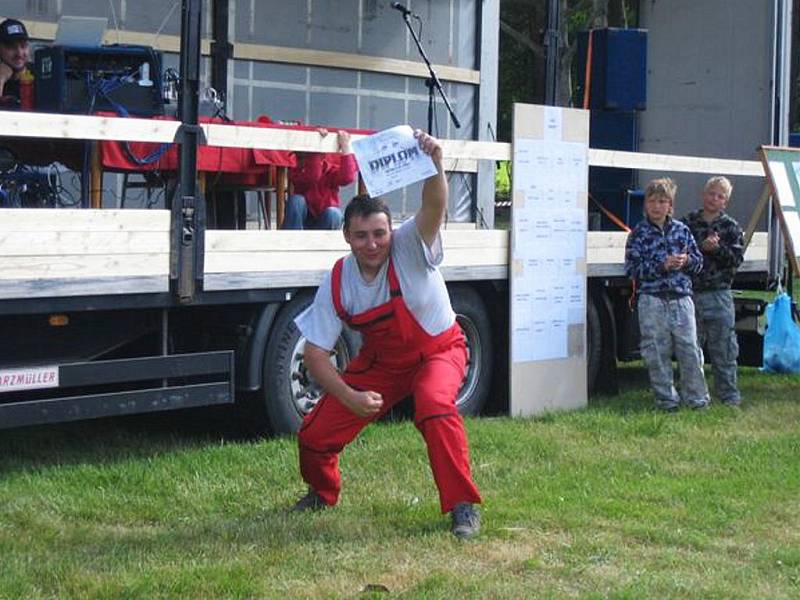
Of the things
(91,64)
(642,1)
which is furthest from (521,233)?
(642,1)

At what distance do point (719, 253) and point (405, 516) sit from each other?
4.53 metres

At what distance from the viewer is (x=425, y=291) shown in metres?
6.29

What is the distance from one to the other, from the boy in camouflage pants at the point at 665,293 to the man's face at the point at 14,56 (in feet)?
13.9

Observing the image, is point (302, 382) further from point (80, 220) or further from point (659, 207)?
point (659, 207)

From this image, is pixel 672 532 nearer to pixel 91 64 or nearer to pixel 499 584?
pixel 499 584

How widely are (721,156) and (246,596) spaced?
8.13 meters

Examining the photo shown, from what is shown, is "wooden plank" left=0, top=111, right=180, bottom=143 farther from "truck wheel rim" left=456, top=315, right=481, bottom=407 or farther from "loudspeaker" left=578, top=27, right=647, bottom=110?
"loudspeaker" left=578, top=27, right=647, bottom=110

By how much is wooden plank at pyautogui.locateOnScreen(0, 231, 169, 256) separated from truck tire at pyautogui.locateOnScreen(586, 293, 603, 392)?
3877 mm

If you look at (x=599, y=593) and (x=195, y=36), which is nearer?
(x=599, y=593)

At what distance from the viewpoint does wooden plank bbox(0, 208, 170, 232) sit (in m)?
6.78

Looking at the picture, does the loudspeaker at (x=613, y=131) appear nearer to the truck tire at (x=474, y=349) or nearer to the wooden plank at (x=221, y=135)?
the wooden plank at (x=221, y=135)

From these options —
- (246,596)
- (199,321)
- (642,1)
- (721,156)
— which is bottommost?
(246,596)

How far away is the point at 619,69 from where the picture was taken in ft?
39.5

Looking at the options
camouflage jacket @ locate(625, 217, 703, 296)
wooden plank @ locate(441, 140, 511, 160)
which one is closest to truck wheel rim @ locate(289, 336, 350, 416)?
wooden plank @ locate(441, 140, 511, 160)
